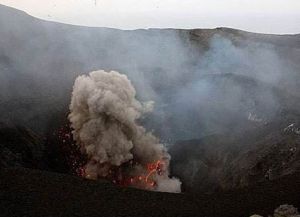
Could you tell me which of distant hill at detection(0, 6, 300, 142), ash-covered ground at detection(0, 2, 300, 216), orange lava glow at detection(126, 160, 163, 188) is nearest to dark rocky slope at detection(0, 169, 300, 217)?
ash-covered ground at detection(0, 2, 300, 216)

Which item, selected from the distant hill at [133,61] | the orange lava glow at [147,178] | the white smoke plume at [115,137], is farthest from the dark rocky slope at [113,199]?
the orange lava glow at [147,178]

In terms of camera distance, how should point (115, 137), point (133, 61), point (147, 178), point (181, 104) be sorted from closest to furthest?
point (115, 137), point (147, 178), point (181, 104), point (133, 61)

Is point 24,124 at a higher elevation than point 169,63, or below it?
below

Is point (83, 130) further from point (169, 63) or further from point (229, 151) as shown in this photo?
point (169, 63)

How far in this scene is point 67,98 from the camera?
38.5 m

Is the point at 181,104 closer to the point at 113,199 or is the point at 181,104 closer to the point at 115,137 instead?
the point at 115,137

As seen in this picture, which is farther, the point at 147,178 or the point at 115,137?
the point at 147,178

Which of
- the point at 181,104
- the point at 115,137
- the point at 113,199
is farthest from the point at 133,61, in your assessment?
the point at 113,199

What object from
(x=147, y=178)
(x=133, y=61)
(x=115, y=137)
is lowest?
(x=147, y=178)

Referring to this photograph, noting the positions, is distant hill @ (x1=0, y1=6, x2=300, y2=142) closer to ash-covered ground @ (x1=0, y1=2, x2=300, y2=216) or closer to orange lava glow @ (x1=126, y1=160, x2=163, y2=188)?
A: ash-covered ground @ (x1=0, y1=2, x2=300, y2=216)

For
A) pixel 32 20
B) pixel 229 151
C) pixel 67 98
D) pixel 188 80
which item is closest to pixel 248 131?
pixel 229 151

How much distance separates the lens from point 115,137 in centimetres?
3475

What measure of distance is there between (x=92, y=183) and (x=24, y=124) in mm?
15280

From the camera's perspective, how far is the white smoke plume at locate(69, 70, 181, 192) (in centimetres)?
3469
